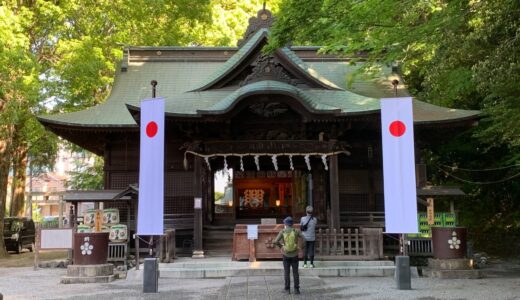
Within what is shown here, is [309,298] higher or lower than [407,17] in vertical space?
lower

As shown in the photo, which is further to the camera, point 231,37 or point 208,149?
point 231,37

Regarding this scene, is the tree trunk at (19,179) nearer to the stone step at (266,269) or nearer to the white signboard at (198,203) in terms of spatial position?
the white signboard at (198,203)

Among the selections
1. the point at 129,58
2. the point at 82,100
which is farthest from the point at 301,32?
the point at 82,100

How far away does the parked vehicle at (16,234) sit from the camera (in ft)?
75.8

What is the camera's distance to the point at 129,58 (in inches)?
823

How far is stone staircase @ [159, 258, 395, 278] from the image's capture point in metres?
13.0

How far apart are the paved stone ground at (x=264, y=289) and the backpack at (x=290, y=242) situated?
36.3 inches

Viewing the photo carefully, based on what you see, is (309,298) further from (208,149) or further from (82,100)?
(82,100)

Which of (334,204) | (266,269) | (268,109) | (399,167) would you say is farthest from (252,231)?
(399,167)

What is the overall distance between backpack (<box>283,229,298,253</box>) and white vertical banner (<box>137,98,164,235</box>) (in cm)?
269

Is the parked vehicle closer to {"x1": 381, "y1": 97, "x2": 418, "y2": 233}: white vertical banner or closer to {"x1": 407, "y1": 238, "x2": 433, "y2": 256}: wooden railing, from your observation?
{"x1": 407, "y1": 238, "x2": 433, "y2": 256}: wooden railing

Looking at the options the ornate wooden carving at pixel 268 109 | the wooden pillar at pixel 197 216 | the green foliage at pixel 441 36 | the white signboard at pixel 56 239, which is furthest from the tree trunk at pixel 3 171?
the green foliage at pixel 441 36

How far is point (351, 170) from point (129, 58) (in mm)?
10601

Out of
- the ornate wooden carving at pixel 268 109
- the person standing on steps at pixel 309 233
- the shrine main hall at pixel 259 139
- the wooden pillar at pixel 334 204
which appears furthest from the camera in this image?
the ornate wooden carving at pixel 268 109
